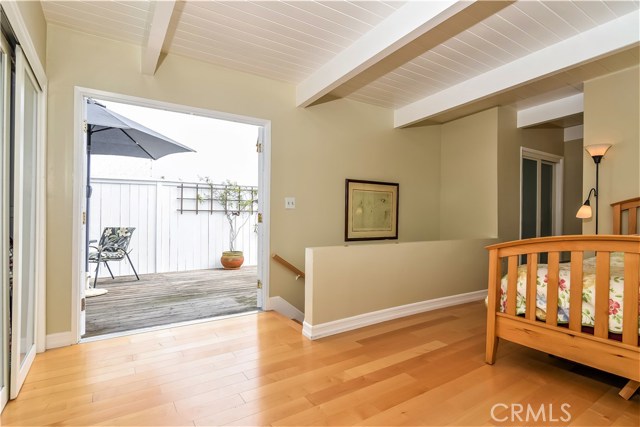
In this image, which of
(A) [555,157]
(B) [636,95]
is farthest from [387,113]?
(A) [555,157]

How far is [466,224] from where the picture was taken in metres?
4.39

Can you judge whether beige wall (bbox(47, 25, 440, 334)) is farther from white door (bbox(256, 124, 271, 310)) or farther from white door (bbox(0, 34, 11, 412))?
white door (bbox(0, 34, 11, 412))

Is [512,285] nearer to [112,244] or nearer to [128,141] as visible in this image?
[128,141]

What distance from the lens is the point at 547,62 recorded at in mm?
2635

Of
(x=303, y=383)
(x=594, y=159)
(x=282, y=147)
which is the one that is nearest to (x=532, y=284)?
(x=303, y=383)

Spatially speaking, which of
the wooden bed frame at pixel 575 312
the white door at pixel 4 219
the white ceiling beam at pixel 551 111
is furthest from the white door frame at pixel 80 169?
the white ceiling beam at pixel 551 111

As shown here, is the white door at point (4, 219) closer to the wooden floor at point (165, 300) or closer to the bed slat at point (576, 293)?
the wooden floor at point (165, 300)

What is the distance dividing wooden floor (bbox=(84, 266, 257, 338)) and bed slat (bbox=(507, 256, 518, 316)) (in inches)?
94.2

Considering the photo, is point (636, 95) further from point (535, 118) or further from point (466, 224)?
point (466, 224)

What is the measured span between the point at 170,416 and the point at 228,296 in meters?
2.49

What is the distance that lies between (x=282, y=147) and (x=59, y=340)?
2424 millimetres

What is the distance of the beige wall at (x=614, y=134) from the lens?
2979 millimetres

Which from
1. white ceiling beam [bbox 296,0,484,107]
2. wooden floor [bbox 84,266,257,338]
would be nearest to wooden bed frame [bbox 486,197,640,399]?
white ceiling beam [bbox 296,0,484,107]

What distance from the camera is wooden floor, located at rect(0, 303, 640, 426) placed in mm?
1588
